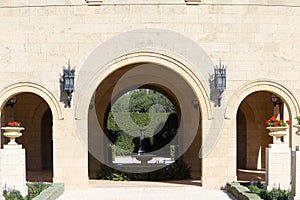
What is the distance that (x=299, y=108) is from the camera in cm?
1437

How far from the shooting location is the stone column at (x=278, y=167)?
484 inches

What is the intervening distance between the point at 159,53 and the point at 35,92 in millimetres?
3779

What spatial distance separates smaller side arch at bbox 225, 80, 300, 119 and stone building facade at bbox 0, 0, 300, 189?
0.09ft

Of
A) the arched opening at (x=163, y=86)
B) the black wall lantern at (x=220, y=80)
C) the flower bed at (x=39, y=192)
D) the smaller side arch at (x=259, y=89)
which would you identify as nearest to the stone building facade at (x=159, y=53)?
the smaller side arch at (x=259, y=89)

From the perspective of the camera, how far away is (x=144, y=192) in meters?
13.7

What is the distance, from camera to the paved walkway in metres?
12.8

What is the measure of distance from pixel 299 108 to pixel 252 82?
61.7 inches

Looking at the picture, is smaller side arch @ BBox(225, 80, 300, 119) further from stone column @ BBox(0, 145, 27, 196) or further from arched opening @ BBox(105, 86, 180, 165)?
arched opening @ BBox(105, 86, 180, 165)

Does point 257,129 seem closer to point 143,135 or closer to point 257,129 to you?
point 257,129

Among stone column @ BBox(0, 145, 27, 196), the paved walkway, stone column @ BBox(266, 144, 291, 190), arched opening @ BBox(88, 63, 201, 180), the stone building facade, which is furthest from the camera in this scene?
arched opening @ BBox(88, 63, 201, 180)

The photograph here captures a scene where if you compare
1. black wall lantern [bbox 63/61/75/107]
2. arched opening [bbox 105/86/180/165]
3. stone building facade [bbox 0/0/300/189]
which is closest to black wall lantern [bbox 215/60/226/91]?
stone building facade [bbox 0/0/300/189]

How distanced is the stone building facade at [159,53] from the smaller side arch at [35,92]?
29 millimetres

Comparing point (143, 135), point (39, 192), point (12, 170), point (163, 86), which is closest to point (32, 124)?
point (163, 86)

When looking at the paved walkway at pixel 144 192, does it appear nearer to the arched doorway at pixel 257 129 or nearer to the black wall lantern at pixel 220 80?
the black wall lantern at pixel 220 80
